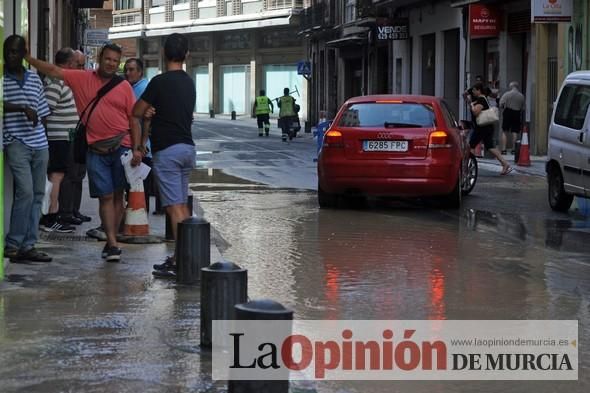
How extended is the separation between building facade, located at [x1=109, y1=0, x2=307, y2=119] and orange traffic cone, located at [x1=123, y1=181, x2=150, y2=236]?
4953 cm

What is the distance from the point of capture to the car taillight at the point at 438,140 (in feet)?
51.4

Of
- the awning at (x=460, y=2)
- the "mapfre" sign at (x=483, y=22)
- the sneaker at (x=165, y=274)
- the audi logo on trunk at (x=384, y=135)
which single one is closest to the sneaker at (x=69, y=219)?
the sneaker at (x=165, y=274)

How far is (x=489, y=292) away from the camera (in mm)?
9406

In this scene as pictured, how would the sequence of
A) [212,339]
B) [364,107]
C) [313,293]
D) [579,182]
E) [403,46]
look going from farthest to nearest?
[403,46] < [364,107] < [579,182] < [313,293] < [212,339]

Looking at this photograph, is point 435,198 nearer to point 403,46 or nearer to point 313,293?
point 313,293

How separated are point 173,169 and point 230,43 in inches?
2468

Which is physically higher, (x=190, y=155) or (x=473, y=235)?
(x=190, y=155)

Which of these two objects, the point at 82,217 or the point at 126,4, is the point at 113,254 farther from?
the point at 126,4

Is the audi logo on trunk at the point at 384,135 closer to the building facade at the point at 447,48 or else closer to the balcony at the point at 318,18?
the building facade at the point at 447,48

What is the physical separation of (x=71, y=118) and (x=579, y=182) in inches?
244

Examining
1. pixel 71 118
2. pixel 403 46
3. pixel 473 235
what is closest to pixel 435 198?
pixel 473 235

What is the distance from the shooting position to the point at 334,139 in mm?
15898

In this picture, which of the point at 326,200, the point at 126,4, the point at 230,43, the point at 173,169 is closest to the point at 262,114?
the point at 230,43

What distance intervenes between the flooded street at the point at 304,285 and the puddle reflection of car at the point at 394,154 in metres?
0.34
